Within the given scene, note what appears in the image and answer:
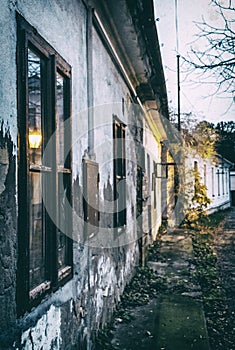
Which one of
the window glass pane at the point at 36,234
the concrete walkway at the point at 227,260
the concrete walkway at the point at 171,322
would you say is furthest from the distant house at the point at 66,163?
the concrete walkway at the point at 227,260

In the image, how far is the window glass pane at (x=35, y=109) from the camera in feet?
7.07

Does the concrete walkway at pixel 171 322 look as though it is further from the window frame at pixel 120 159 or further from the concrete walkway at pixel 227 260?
the window frame at pixel 120 159

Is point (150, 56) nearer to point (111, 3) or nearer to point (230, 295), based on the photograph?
point (111, 3)

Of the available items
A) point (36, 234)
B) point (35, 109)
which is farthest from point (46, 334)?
point (35, 109)

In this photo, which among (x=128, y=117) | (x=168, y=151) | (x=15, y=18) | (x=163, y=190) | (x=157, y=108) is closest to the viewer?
(x=15, y=18)

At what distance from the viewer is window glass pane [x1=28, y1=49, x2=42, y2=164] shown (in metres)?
2.15

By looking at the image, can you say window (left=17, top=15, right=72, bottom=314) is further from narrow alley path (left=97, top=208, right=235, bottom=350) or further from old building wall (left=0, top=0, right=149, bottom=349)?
narrow alley path (left=97, top=208, right=235, bottom=350)

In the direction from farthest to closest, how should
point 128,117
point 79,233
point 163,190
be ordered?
point 163,190, point 128,117, point 79,233

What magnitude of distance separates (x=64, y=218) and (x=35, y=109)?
802mm

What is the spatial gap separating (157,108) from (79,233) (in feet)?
19.1

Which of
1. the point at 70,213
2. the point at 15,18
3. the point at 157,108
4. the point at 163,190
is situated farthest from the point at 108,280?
the point at 163,190

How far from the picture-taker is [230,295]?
5496 millimetres

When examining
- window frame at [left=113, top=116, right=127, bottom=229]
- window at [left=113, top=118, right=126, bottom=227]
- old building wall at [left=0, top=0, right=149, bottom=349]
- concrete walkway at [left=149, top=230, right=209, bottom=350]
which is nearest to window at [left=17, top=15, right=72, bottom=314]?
old building wall at [left=0, top=0, right=149, bottom=349]

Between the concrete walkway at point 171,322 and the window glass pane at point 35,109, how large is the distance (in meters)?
2.33
